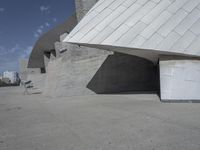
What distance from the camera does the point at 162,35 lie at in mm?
11703

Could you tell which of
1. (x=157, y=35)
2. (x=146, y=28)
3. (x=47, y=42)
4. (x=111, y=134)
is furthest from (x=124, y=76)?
(x=47, y=42)

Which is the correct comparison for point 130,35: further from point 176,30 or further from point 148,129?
point 148,129

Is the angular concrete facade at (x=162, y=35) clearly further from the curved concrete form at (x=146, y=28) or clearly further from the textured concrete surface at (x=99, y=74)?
the textured concrete surface at (x=99, y=74)

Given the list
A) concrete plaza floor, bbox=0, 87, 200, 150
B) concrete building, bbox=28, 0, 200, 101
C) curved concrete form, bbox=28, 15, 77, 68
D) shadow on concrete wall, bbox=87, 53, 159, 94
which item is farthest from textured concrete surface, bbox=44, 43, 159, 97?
curved concrete form, bbox=28, 15, 77, 68

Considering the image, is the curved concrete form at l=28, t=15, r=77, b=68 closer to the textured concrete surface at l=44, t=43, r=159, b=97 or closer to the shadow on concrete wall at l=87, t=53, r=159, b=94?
the textured concrete surface at l=44, t=43, r=159, b=97

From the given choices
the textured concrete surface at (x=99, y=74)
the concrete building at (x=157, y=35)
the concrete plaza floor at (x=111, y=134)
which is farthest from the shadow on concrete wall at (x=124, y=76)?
the concrete plaza floor at (x=111, y=134)

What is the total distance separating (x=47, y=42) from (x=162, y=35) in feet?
111

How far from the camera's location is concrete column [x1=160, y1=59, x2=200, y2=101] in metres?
10.9

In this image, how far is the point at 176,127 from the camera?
6.18m

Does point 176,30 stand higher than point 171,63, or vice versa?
point 176,30

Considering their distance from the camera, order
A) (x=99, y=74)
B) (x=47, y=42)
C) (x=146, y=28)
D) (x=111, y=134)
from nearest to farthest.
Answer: (x=111, y=134)
(x=146, y=28)
(x=99, y=74)
(x=47, y=42)

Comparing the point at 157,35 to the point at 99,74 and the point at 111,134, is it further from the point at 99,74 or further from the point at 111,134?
the point at 99,74

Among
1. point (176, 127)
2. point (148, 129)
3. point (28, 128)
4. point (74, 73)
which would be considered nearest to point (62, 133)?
point (28, 128)

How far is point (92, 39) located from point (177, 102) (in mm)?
5364
